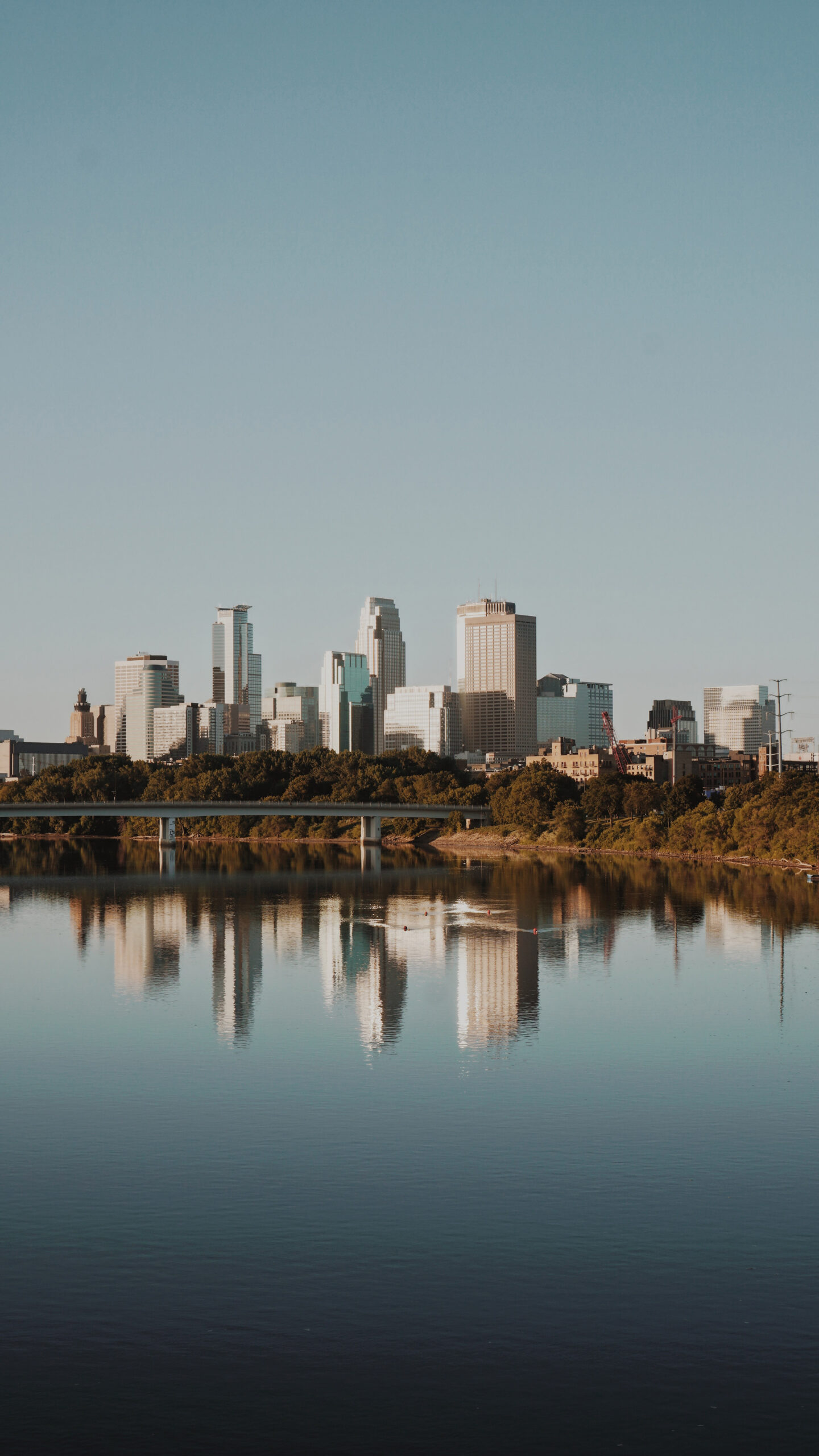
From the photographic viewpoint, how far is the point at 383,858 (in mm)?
163500

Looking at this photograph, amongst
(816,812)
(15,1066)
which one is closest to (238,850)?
(816,812)

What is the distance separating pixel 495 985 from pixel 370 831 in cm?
13232

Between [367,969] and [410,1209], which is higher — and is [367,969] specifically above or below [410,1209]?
above

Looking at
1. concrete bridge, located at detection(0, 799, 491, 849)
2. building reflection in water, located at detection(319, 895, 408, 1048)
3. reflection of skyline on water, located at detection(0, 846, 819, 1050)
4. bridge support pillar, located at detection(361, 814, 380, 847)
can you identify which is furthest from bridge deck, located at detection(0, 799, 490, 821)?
building reflection in water, located at detection(319, 895, 408, 1048)

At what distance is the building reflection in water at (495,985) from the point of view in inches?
2019

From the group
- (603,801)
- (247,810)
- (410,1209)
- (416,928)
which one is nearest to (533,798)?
(603,801)

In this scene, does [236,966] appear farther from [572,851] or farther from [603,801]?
[603,801]

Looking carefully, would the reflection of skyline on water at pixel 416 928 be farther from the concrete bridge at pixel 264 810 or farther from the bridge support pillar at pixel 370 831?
the bridge support pillar at pixel 370 831

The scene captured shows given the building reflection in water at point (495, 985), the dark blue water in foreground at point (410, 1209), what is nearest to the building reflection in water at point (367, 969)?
the dark blue water in foreground at point (410, 1209)

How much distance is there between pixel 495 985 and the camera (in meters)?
61.3

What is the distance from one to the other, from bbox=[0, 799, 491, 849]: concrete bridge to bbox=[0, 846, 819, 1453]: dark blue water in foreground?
101 meters

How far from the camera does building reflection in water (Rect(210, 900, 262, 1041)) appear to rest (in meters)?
53.2

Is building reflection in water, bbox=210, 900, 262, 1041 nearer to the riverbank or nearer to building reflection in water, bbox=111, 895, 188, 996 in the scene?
building reflection in water, bbox=111, 895, 188, 996

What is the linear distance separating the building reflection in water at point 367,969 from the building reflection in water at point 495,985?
111 inches
